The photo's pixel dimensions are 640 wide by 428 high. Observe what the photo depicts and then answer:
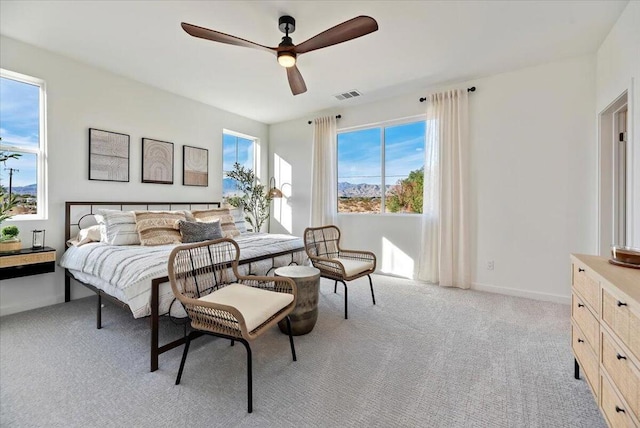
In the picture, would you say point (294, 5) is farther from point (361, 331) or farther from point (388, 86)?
point (361, 331)

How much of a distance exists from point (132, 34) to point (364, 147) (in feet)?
10.9

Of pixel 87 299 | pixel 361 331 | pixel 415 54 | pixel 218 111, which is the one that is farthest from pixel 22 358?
pixel 415 54

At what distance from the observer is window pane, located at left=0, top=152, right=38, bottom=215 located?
2953mm

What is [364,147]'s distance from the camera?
4.81 m

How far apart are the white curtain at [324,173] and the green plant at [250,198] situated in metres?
0.98

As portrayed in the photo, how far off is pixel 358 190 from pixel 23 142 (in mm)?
4233

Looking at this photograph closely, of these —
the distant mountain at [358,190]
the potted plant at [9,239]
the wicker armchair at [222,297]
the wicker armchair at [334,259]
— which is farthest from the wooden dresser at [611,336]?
the potted plant at [9,239]

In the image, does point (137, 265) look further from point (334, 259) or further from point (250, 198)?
point (250, 198)

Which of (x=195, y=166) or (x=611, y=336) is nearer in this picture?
(x=611, y=336)

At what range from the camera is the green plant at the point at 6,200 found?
2.75 metres

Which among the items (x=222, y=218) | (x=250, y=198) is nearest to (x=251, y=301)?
(x=222, y=218)

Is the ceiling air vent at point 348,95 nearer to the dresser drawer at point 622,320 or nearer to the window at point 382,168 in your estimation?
the window at point 382,168

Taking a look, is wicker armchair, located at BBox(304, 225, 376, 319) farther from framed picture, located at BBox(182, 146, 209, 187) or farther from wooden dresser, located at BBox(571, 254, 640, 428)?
framed picture, located at BBox(182, 146, 209, 187)

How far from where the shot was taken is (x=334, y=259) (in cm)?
313
